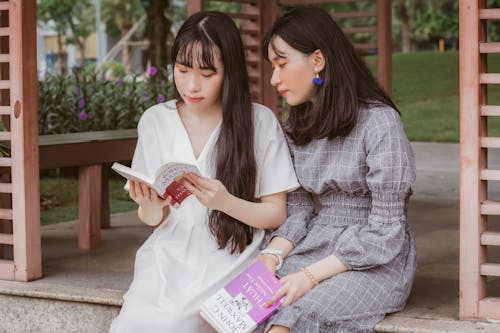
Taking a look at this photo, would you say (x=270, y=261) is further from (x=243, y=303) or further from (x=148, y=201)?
(x=148, y=201)

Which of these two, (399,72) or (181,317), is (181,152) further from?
(399,72)

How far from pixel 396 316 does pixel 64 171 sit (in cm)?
721

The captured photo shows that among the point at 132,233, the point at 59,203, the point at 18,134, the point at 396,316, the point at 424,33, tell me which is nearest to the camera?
the point at 396,316

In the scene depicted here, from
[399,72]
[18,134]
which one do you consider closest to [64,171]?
[18,134]

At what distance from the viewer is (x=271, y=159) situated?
378 centimetres

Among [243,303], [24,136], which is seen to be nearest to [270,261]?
[243,303]

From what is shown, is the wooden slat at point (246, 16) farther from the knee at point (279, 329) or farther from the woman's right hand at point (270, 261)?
the knee at point (279, 329)

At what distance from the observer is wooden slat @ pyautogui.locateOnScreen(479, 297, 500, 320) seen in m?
3.69

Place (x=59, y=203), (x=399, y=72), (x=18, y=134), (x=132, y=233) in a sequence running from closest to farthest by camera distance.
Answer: (x=18, y=134) < (x=132, y=233) < (x=59, y=203) < (x=399, y=72)

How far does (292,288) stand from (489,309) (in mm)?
896

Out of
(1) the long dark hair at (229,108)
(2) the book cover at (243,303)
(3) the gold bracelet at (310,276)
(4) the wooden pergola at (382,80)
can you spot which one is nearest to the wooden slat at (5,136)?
(4) the wooden pergola at (382,80)

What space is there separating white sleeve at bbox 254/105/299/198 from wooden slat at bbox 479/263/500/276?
2.74 ft

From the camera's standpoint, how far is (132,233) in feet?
20.8

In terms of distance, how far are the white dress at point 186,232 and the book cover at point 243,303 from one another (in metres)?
0.23
